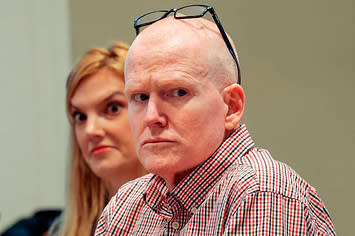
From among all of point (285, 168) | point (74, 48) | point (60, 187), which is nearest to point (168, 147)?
point (285, 168)

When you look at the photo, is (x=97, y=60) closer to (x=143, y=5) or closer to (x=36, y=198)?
(x=143, y=5)

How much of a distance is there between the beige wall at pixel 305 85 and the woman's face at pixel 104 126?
364mm

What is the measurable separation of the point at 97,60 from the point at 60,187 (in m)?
1.33

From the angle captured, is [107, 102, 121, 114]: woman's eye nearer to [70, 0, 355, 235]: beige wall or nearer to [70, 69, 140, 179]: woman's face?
[70, 69, 140, 179]: woman's face

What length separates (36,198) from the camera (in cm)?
352

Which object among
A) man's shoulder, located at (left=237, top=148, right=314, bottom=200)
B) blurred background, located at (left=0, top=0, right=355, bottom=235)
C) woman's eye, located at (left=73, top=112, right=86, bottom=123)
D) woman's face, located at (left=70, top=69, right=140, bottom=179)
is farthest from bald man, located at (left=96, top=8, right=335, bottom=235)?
→ woman's eye, located at (left=73, top=112, right=86, bottom=123)

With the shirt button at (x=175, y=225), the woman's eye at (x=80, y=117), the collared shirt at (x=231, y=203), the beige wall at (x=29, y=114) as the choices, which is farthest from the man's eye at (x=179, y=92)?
the beige wall at (x=29, y=114)

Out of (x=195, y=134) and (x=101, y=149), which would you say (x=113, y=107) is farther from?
(x=195, y=134)

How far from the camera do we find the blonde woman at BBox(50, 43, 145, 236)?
224 centimetres

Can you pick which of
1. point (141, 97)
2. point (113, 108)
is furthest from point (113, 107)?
point (141, 97)

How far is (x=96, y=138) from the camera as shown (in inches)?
88.3

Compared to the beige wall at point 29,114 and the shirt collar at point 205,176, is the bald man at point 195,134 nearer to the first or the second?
the shirt collar at point 205,176

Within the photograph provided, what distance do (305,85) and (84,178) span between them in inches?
38.1

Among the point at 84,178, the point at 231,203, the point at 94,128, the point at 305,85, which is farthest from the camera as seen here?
the point at 84,178
